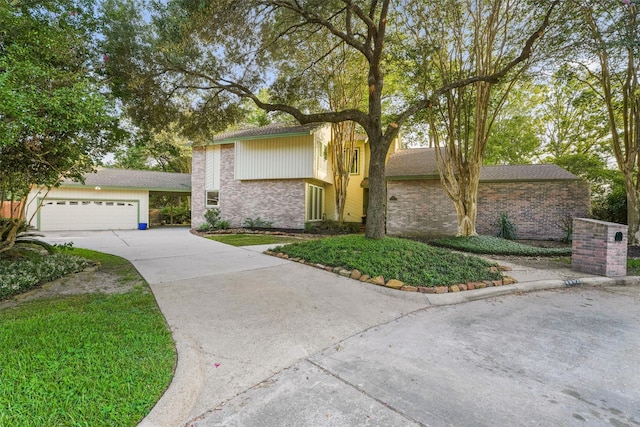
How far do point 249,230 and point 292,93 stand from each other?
6878 millimetres

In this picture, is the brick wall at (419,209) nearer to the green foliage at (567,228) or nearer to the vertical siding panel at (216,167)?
the green foliage at (567,228)

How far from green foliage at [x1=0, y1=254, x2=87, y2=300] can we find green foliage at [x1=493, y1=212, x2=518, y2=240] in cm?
1438

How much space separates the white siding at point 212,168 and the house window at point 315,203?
5158 mm

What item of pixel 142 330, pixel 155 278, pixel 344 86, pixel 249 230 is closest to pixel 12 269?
pixel 155 278

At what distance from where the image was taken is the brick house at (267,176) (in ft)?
44.9

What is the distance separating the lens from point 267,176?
559 inches

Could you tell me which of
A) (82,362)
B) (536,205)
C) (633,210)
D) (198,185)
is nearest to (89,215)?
Answer: (198,185)

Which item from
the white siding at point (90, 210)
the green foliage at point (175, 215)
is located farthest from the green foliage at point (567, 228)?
the green foliage at point (175, 215)

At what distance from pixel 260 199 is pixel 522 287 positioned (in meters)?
11.8

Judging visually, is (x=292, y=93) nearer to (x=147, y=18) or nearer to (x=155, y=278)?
(x=147, y=18)

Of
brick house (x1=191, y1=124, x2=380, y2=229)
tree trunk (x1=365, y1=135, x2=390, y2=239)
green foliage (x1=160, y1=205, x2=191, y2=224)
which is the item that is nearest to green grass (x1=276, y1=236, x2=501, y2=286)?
tree trunk (x1=365, y1=135, x2=390, y2=239)

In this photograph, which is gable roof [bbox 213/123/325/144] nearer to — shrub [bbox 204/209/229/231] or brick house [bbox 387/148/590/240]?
shrub [bbox 204/209/229/231]

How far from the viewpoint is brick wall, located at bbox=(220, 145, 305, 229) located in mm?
14047

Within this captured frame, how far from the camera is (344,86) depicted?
13141 mm
